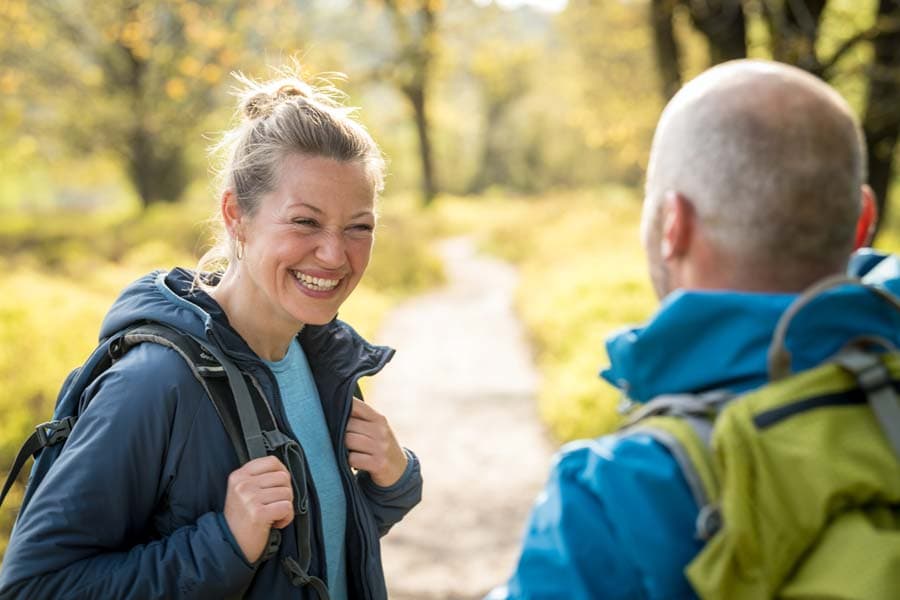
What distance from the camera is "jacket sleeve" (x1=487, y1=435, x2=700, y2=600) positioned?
1232 mm

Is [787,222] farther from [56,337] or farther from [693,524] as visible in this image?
[56,337]

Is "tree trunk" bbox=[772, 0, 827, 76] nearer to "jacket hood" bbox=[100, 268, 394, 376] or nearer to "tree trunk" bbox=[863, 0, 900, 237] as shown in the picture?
"tree trunk" bbox=[863, 0, 900, 237]

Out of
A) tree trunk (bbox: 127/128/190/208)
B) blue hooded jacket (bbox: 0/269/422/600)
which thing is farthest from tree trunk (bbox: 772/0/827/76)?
tree trunk (bbox: 127/128/190/208)

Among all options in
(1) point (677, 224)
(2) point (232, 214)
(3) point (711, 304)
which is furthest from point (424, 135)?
(3) point (711, 304)

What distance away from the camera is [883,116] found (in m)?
7.42

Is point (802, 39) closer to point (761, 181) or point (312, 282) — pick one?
point (312, 282)

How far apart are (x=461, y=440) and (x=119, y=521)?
243 inches

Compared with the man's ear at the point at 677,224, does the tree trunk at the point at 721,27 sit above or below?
above

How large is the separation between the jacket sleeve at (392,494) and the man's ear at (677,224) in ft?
3.67

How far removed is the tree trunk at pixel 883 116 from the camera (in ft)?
24.6

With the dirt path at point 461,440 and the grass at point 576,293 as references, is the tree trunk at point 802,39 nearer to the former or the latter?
the grass at point 576,293

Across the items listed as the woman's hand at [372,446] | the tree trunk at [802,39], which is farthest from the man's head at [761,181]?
the tree trunk at [802,39]

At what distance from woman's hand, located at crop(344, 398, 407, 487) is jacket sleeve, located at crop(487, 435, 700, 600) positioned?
35.0 inches

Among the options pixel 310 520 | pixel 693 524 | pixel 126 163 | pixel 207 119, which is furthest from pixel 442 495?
pixel 126 163
